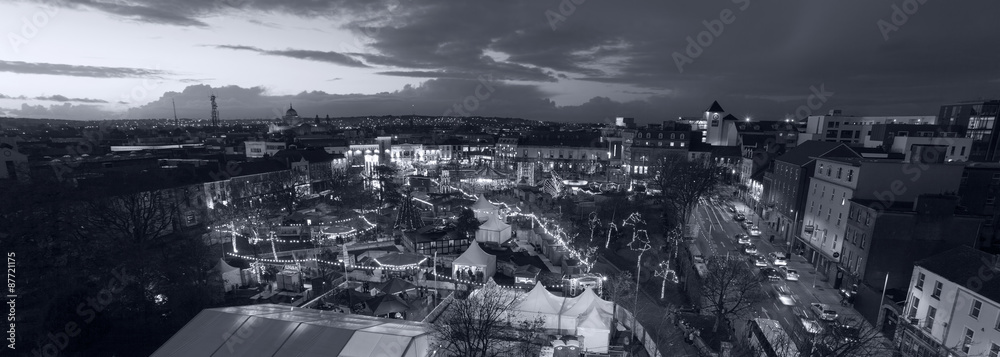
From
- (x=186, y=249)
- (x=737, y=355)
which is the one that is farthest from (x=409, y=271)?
(x=737, y=355)

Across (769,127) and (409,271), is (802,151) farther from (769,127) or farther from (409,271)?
(769,127)

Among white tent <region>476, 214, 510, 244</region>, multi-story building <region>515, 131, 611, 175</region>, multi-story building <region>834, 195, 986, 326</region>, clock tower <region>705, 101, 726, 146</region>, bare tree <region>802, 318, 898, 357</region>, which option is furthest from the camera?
clock tower <region>705, 101, 726, 146</region>

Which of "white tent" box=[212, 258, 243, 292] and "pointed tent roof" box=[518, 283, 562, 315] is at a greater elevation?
"pointed tent roof" box=[518, 283, 562, 315]

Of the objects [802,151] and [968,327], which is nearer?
[968,327]

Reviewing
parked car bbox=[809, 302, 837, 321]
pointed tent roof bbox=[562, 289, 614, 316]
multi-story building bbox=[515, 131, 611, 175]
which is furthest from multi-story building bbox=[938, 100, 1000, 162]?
pointed tent roof bbox=[562, 289, 614, 316]

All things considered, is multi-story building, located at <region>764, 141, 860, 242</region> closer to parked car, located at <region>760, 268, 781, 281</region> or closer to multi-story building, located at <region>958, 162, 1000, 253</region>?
multi-story building, located at <region>958, 162, 1000, 253</region>

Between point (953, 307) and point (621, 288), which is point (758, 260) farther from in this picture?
point (621, 288)

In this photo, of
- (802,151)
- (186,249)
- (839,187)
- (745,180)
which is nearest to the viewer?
(186,249)
